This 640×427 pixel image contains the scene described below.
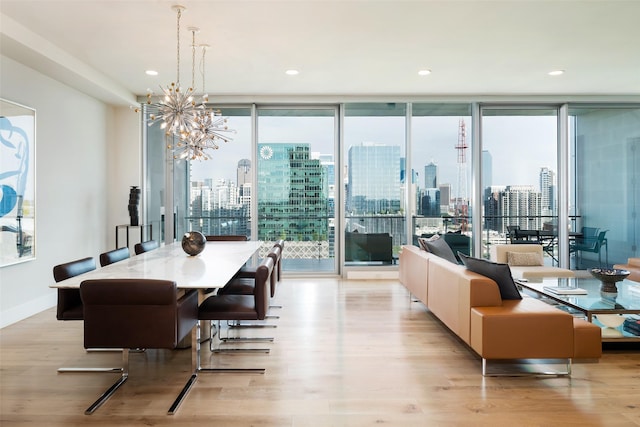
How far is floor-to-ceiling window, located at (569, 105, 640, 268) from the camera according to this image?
642 cm

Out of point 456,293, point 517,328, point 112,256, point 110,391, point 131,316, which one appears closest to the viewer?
point 131,316

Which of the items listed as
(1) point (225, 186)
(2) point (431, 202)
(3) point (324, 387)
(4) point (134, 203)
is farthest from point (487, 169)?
(4) point (134, 203)

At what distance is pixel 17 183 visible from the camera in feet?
13.6

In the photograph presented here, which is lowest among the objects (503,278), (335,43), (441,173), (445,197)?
(503,278)

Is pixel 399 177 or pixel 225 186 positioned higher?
pixel 399 177

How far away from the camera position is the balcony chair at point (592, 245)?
21.3ft

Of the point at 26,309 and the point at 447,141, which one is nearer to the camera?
the point at 26,309

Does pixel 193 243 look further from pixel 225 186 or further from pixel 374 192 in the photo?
pixel 374 192

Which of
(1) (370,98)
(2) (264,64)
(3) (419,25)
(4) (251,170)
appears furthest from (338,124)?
(3) (419,25)

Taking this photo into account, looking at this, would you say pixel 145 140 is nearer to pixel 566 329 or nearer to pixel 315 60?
pixel 315 60

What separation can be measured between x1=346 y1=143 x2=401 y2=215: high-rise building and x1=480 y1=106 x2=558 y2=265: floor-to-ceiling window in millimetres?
1360

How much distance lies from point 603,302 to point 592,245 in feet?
12.1

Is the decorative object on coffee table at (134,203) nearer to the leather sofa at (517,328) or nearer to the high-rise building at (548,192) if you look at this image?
the leather sofa at (517,328)

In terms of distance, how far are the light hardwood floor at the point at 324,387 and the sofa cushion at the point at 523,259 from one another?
2082mm
